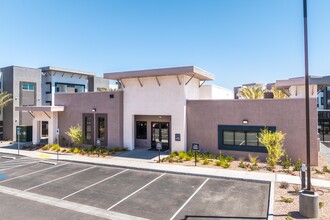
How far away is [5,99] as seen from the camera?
31.4m

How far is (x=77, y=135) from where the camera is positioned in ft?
73.3

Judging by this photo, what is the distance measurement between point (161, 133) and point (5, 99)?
22.6 metres

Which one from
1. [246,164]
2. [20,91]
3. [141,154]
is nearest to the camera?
[246,164]

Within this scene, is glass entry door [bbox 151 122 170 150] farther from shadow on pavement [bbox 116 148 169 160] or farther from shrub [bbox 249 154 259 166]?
shrub [bbox 249 154 259 166]

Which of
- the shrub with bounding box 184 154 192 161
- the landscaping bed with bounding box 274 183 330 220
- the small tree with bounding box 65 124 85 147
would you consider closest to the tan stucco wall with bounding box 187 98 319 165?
the shrub with bounding box 184 154 192 161

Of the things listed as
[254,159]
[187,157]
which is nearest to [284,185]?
[254,159]

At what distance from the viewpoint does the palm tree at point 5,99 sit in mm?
30312

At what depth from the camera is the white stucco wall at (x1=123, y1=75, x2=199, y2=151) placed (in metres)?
19.5

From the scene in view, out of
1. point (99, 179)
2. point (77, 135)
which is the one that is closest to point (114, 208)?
point (99, 179)

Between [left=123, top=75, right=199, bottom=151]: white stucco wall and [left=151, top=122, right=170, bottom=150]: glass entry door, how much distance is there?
1.87 metres

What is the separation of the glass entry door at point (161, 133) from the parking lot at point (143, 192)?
676 centimetres

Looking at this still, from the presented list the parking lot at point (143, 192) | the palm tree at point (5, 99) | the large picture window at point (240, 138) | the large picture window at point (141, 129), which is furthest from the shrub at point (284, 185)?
the palm tree at point (5, 99)

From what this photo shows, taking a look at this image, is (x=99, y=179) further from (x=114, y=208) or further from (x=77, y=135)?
(x=77, y=135)

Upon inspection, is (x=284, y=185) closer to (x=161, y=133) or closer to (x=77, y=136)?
(x=161, y=133)
